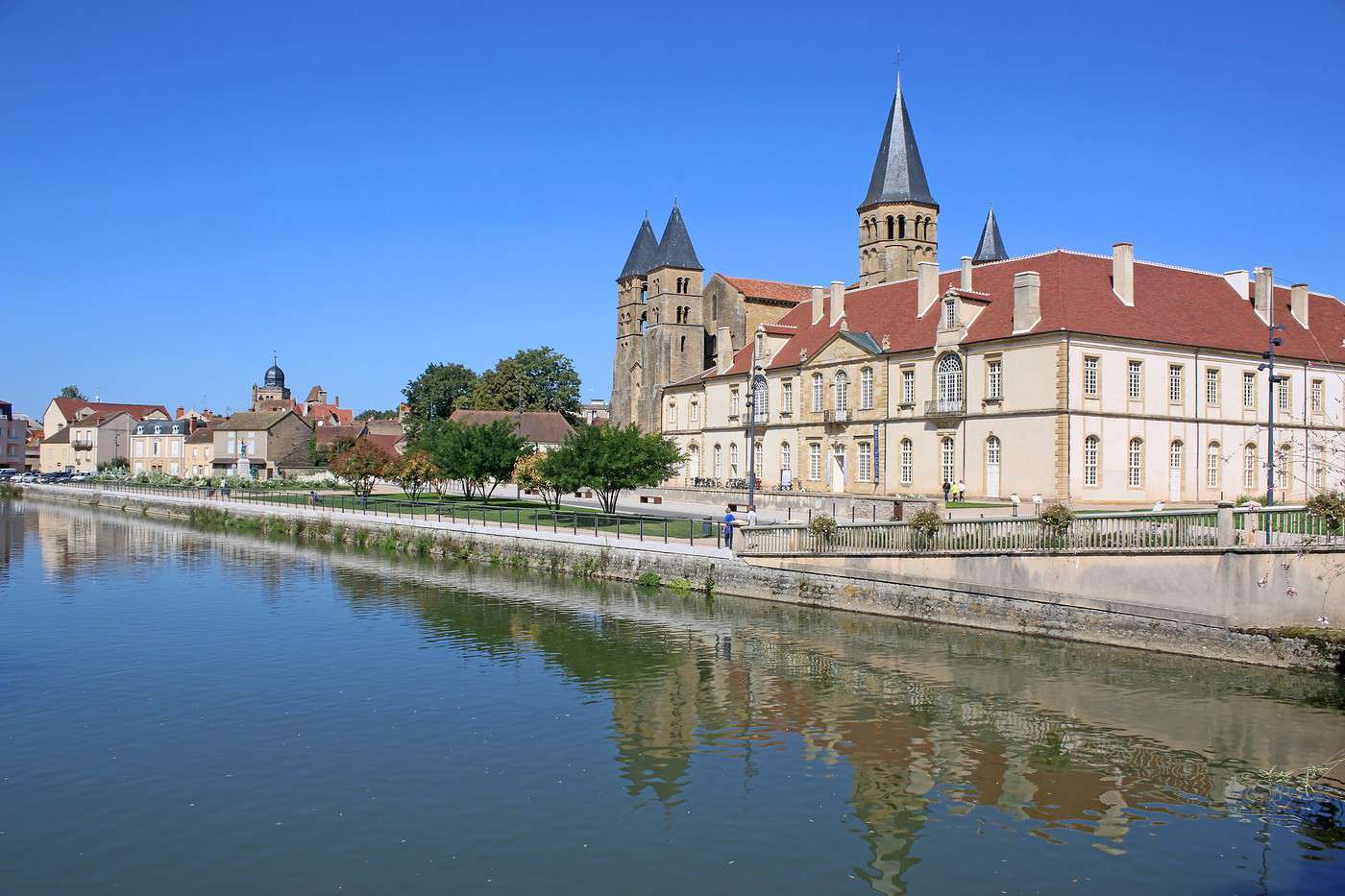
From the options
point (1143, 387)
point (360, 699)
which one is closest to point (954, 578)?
point (360, 699)

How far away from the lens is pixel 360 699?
17.1 metres

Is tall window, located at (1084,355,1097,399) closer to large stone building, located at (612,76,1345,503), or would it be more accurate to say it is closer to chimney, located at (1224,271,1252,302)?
large stone building, located at (612,76,1345,503)

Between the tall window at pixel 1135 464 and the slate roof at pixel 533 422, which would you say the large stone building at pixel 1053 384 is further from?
the slate roof at pixel 533 422

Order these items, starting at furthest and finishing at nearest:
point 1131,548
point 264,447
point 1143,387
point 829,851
A: point 264,447 → point 1143,387 → point 1131,548 → point 829,851

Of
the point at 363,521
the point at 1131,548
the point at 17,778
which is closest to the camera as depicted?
the point at 17,778

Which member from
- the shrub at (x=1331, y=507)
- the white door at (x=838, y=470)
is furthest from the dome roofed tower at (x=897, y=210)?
the shrub at (x=1331, y=507)

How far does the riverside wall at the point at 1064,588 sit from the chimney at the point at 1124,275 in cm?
2188

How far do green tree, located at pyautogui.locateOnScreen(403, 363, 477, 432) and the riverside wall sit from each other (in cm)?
7036

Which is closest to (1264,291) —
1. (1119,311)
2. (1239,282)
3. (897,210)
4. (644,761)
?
(1239,282)

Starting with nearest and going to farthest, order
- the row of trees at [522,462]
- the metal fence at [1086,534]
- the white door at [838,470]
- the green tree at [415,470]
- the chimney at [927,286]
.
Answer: the metal fence at [1086,534], the row of trees at [522,462], the chimney at [927,286], the white door at [838,470], the green tree at [415,470]

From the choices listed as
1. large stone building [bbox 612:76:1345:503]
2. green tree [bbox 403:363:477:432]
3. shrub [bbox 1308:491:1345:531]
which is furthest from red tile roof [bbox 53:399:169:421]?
shrub [bbox 1308:491:1345:531]

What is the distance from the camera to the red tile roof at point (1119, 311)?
130 ft

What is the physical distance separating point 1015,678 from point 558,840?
10.2 m

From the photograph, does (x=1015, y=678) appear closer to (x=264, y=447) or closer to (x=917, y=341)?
(x=917, y=341)
